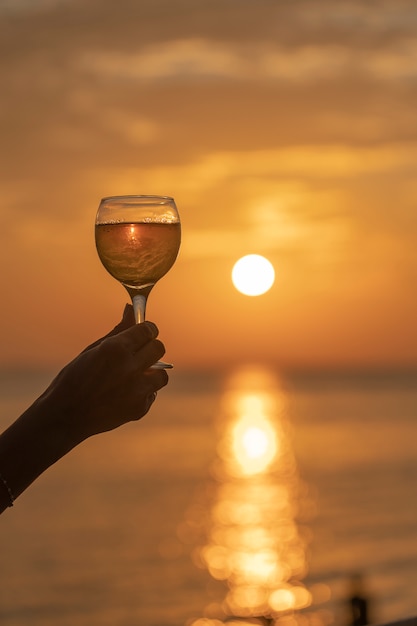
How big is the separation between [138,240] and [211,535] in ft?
160

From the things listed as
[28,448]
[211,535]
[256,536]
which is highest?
[211,535]

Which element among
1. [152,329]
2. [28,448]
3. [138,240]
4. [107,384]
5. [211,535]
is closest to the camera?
[28,448]

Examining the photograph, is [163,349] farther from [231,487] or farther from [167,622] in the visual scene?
[231,487]

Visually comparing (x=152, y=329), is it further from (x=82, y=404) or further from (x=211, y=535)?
(x=211, y=535)

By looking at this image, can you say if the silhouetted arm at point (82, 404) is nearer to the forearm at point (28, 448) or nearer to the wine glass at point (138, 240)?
the forearm at point (28, 448)

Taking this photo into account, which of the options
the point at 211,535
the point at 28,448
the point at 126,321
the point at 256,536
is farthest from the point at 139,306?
the point at 256,536

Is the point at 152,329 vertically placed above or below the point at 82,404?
above

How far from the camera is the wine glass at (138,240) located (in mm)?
2824

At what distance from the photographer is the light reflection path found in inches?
1505

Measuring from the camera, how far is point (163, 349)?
240cm

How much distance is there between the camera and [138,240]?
111 inches

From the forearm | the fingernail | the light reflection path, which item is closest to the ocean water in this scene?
the light reflection path

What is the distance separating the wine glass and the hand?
1.41 ft

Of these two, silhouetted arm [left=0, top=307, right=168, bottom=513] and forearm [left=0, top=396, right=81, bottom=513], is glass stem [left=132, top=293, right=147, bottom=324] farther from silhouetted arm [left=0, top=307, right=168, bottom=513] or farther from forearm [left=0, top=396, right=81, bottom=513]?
forearm [left=0, top=396, right=81, bottom=513]
